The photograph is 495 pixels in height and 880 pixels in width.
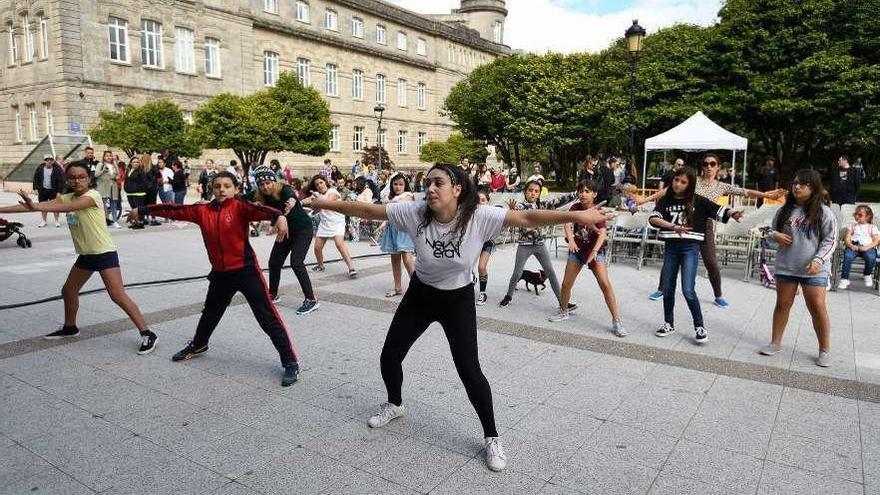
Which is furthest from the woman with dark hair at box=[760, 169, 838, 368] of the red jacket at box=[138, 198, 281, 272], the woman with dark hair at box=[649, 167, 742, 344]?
the red jacket at box=[138, 198, 281, 272]

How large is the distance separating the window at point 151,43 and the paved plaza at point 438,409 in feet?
100

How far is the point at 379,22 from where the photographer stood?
50031mm

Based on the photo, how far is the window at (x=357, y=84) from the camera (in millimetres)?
47781

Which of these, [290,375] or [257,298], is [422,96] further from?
[290,375]

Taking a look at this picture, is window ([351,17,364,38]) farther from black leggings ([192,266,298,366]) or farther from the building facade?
black leggings ([192,266,298,366])

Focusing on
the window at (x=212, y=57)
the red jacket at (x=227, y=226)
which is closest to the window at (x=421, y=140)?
the window at (x=212, y=57)

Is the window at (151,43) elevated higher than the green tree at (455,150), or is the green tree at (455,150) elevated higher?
the window at (151,43)

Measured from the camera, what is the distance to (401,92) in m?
52.8

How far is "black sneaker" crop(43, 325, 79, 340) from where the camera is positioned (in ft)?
19.4

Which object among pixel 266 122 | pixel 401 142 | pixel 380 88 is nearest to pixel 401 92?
pixel 380 88

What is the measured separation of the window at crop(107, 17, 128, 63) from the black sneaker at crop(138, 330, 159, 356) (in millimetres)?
31394

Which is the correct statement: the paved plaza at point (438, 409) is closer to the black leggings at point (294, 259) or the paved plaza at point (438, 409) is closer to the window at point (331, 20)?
the black leggings at point (294, 259)

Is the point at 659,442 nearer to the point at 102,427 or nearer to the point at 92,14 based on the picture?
the point at 102,427

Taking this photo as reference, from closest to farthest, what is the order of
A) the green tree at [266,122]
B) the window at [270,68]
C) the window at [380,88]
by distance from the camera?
the green tree at [266,122] → the window at [270,68] → the window at [380,88]
